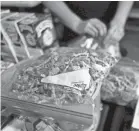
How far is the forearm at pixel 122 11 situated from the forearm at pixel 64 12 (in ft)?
0.58

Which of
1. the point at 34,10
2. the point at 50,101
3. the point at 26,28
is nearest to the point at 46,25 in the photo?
the point at 26,28

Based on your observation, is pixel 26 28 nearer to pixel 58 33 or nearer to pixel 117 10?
pixel 58 33

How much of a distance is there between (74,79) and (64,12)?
1.81 ft

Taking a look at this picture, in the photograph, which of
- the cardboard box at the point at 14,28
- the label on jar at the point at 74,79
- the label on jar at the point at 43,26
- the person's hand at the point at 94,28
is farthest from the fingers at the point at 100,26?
the label on jar at the point at 74,79

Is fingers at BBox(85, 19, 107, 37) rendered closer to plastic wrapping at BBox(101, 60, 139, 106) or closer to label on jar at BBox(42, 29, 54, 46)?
label on jar at BBox(42, 29, 54, 46)

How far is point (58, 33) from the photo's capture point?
1023 mm

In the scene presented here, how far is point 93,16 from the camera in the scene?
3.23 ft

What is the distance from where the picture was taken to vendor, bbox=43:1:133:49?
0.91 m

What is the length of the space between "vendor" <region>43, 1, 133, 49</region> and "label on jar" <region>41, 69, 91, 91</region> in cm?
43

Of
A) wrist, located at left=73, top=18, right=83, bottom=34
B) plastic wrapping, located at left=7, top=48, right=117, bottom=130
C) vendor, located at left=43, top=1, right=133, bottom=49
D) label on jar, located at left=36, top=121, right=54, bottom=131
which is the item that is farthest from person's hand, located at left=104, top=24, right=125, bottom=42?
label on jar, located at left=36, top=121, right=54, bottom=131

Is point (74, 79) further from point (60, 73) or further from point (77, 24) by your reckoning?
point (77, 24)

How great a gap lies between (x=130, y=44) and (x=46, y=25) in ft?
Answer: 1.27

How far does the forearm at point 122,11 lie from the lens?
899 millimetres

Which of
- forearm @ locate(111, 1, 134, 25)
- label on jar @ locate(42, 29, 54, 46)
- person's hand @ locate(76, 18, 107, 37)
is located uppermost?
forearm @ locate(111, 1, 134, 25)
